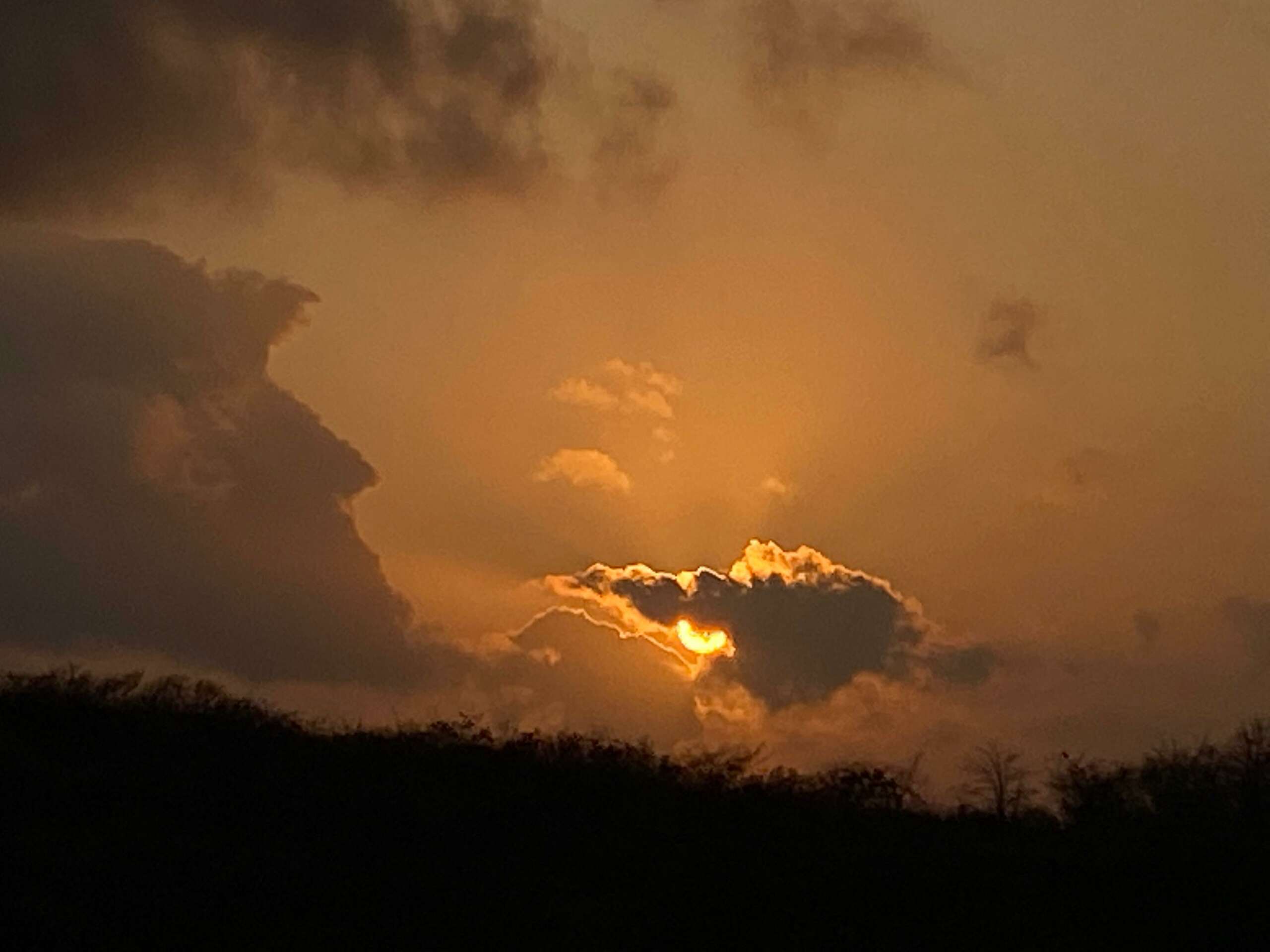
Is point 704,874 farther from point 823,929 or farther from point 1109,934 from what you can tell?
point 1109,934

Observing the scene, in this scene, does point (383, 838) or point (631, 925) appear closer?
point (631, 925)

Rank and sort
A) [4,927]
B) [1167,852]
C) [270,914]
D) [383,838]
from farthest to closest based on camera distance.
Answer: [1167,852] < [383,838] < [270,914] < [4,927]

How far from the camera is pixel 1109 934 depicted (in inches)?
712

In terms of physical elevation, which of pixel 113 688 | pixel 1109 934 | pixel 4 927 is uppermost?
pixel 113 688

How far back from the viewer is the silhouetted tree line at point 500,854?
16.3 meters

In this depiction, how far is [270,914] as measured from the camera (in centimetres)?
1625

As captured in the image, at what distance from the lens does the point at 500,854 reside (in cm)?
1892

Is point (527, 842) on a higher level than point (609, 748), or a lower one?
lower

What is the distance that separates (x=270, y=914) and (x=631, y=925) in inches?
143

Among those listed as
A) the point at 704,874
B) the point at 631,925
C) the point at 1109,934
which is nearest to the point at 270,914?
the point at 631,925

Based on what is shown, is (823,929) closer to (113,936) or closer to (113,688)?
(113,936)

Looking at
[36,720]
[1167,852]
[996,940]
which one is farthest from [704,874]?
[36,720]

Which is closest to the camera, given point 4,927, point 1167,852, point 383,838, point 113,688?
point 4,927

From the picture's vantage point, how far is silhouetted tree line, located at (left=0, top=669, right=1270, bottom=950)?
53.6 feet
